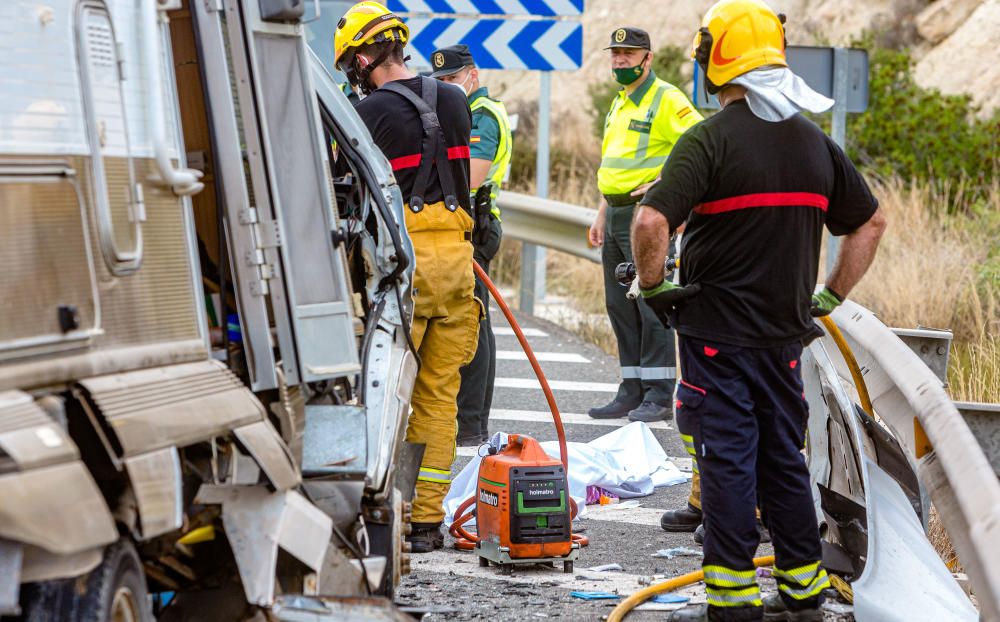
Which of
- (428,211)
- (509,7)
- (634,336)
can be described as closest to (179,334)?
(428,211)

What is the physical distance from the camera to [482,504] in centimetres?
559

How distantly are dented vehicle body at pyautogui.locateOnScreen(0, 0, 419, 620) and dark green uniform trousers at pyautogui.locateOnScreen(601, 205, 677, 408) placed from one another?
3773 mm

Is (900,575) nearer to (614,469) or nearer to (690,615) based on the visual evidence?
(690,615)

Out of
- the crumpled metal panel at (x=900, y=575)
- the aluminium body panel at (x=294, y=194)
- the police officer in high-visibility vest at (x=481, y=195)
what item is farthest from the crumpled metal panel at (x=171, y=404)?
the police officer in high-visibility vest at (x=481, y=195)

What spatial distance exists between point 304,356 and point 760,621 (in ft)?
5.67

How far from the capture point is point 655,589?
506 centimetres

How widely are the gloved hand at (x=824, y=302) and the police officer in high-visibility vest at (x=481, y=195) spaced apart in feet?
9.18

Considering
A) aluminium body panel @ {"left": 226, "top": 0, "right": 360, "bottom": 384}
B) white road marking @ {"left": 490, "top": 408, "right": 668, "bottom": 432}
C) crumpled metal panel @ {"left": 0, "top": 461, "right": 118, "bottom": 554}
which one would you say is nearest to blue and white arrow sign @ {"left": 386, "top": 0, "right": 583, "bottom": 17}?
white road marking @ {"left": 490, "top": 408, "right": 668, "bottom": 432}

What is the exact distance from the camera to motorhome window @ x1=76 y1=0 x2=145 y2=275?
3.04 m

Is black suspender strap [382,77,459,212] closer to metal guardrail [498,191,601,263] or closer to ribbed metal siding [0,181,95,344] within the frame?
ribbed metal siding [0,181,95,344]

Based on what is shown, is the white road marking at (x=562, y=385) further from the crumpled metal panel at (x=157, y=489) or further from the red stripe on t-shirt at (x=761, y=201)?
the crumpled metal panel at (x=157, y=489)

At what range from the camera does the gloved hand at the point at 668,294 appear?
4.62 m

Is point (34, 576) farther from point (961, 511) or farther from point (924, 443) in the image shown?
point (924, 443)

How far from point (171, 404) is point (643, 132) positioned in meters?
5.60
